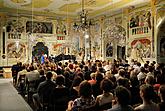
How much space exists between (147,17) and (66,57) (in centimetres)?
700

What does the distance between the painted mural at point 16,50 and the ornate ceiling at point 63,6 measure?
9.14 feet

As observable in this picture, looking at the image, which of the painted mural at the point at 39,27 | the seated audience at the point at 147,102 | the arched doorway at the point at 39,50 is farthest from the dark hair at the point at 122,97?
the arched doorway at the point at 39,50

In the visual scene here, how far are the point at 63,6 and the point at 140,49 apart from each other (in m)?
6.56

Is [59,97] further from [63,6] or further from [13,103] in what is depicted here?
[63,6]

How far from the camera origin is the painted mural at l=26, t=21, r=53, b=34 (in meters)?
17.7

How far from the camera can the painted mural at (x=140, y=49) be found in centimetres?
1331

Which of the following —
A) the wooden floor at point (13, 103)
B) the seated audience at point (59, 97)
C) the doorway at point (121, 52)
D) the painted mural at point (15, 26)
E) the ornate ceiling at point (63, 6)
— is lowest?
the wooden floor at point (13, 103)

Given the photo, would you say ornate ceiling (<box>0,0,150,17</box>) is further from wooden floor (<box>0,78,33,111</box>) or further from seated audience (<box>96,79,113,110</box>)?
seated audience (<box>96,79,113,110</box>)

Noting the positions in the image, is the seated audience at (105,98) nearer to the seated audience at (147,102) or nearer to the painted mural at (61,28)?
the seated audience at (147,102)

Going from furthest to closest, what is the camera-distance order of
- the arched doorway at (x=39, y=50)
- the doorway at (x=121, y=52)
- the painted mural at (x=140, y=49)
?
the arched doorway at (x=39, y=50), the doorway at (x=121, y=52), the painted mural at (x=140, y=49)

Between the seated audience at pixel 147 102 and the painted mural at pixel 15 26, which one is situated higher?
the painted mural at pixel 15 26

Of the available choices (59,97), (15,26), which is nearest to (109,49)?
(15,26)

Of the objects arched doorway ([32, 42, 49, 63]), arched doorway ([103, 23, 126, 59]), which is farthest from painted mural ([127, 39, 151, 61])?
arched doorway ([32, 42, 49, 63])

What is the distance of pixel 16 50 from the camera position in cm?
1691
